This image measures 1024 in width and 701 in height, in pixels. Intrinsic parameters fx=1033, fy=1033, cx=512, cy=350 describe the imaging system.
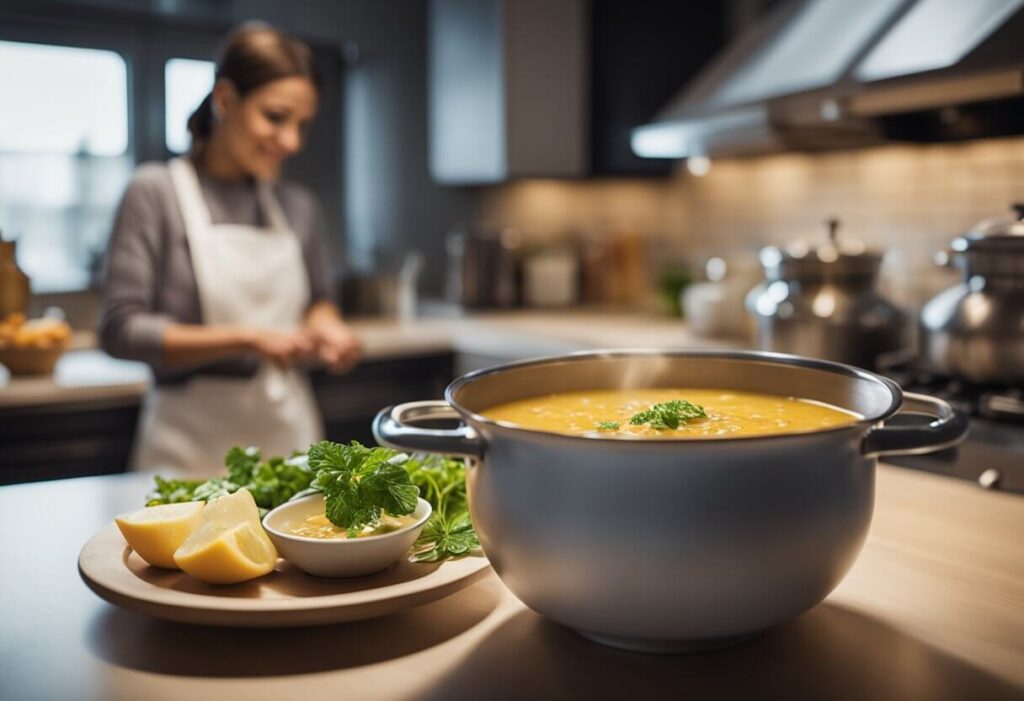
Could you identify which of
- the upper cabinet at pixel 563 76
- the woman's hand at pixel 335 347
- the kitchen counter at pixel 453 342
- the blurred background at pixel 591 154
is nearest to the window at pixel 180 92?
the blurred background at pixel 591 154

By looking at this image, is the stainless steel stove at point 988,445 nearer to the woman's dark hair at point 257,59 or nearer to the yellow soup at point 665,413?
the yellow soup at point 665,413

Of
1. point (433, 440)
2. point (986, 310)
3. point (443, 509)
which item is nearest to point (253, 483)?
point (443, 509)

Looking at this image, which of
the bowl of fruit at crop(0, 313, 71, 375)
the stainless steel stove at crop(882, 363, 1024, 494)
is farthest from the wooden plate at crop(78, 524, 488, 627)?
the bowl of fruit at crop(0, 313, 71, 375)

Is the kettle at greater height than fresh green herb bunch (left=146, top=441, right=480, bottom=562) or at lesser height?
greater

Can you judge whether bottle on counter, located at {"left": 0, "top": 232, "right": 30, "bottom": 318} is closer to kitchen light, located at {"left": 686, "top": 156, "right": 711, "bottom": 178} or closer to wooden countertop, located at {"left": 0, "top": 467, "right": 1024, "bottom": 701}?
wooden countertop, located at {"left": 0, "top": 467, "right": 1024, "bottom": 701}

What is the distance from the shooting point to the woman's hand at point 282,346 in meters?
2.19

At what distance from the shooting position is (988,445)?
1.75m

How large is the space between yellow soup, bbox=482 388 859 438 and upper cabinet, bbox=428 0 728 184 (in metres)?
2.59

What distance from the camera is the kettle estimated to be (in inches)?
86.6

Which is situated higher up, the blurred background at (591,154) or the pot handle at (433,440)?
the blurred background at (591,154)

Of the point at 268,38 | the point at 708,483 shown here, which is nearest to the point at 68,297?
the point at 268,38

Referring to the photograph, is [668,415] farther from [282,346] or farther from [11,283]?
[11,283]

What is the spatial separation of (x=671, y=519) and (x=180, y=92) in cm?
328

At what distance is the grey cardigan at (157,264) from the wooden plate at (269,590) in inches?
57.6
